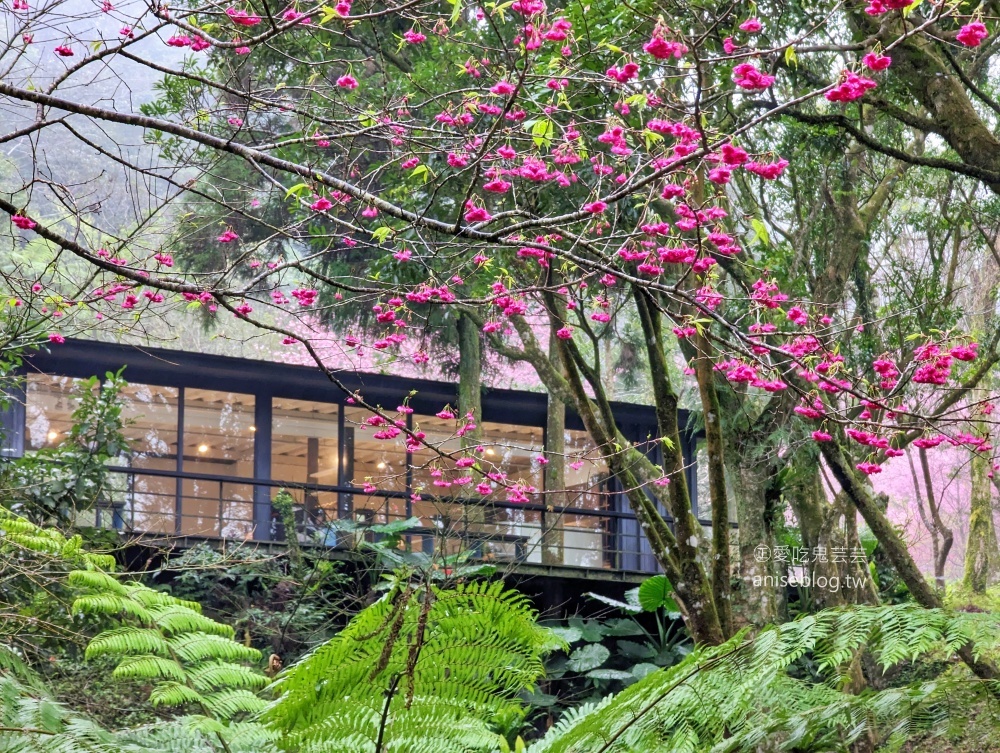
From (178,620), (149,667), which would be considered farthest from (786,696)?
(178,620)

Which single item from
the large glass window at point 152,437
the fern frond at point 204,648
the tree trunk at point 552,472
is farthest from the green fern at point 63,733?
the large glass window at point 152,437

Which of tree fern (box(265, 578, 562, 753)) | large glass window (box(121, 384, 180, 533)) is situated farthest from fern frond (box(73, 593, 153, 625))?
large glass window (box(121, 384, 180, 533))

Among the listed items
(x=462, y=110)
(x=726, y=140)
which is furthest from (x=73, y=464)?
(x=726, y=140)

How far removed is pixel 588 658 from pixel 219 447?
25.4ft

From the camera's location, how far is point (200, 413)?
15852 millimetres

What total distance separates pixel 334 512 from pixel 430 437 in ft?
7.28

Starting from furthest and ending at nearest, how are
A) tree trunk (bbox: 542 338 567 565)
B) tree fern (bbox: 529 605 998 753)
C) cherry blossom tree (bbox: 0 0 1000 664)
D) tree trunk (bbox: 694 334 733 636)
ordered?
1. tree trunk (bbox: 542 338 567 565)
2. tree trunk (bbox: 694 334 733 636)
3. cherry blossom tree (bbox: 0 0 1000 664)
4. tree fern (bbox: 529 605 998 753)

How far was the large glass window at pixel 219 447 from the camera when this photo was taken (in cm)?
1553

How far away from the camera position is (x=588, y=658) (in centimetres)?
1087

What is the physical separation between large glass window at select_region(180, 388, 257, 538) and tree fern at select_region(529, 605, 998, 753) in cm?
1362

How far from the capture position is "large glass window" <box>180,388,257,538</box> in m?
15.5

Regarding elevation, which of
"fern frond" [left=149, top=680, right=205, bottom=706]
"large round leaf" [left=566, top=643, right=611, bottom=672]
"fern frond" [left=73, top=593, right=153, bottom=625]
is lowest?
"large round leaf" [left=566, top=643, right=611, bottom=672]

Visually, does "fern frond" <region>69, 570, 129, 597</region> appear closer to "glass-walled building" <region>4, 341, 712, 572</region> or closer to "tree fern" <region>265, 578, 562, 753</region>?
"tree fern" <region>265, 578, 562, 753</region>

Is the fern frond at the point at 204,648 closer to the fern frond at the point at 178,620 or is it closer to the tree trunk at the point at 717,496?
the fern frond at the point at 178,620
